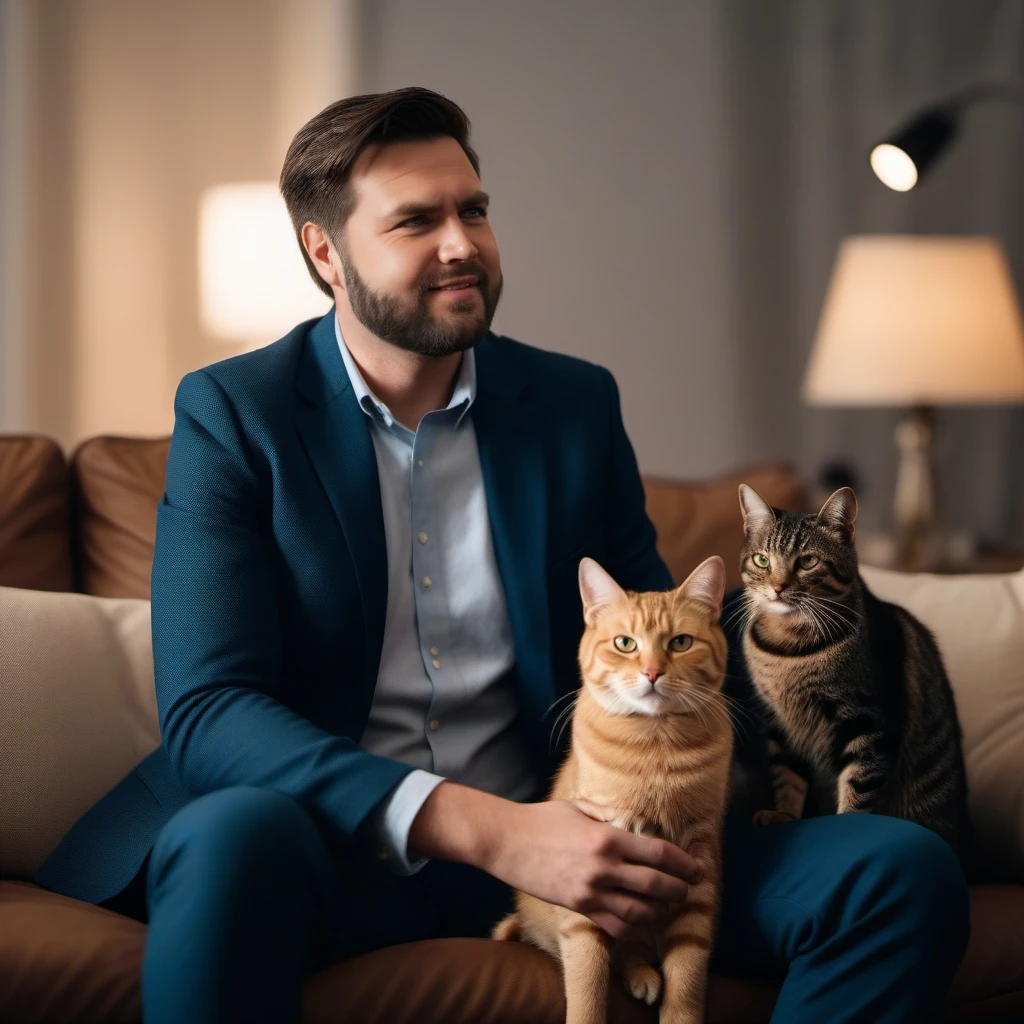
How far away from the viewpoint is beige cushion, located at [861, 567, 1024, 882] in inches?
56.0

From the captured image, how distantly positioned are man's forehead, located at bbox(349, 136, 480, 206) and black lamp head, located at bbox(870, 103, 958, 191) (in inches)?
43.2

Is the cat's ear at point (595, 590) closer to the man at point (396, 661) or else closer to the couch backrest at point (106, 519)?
the man at point (396, 661)

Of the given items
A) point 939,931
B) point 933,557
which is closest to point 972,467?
point 933,557

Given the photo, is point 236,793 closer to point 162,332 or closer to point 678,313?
point 162,332

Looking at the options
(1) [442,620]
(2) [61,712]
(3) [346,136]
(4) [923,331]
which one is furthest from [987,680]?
(2) [61,712]

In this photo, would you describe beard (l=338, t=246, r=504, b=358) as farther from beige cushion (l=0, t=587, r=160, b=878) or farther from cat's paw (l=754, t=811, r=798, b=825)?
cat's paw (l=754, t=811, r=798, b=825)

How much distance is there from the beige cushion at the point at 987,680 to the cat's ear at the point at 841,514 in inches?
16.7

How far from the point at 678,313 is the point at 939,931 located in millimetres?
2210

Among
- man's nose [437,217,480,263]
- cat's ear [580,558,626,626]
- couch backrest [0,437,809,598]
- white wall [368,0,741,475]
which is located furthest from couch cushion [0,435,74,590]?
white wall [368,0,741,475]

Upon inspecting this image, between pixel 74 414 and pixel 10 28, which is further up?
pixel 10 28

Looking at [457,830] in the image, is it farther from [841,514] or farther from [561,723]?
[841,514]

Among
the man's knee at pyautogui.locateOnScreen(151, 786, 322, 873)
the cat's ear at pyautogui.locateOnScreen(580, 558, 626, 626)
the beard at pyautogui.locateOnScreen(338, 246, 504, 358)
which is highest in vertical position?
the beard at pyautogui.locateOnScreen(338, 246, 504, 358)

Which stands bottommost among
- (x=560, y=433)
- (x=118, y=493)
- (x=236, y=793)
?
(x=236, y=793)

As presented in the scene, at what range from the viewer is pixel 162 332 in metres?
2.78
